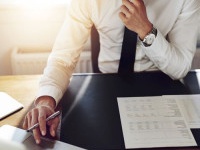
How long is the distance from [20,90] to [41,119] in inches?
10.8

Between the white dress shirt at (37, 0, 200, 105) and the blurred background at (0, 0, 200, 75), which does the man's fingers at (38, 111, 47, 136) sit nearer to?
the white dress shirt at (37, 0, 200, 105)

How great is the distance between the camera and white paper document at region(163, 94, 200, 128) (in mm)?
867

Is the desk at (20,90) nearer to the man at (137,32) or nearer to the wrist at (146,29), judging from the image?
the man at (137,32)

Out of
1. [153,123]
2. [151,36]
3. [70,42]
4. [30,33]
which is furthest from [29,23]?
[153,123]

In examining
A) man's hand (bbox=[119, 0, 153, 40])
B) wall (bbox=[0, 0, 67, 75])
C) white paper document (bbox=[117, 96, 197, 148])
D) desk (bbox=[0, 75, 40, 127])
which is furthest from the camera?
wall (bbox=[0, 0, 67, 75])

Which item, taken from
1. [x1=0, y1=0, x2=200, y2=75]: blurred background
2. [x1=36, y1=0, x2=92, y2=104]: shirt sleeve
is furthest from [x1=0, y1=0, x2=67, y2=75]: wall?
[x1=36, y1=0, x2=92, y2=104]: shirt sleeve

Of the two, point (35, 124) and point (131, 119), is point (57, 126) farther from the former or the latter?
point (131, 119)

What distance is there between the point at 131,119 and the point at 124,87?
195 millimetres

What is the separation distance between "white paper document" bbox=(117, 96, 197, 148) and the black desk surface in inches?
0.9

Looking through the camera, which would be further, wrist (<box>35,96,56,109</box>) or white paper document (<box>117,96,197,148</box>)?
wrist (<box>35,96,56,109</box>)

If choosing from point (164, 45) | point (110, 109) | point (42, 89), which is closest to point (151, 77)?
point (164, 45)

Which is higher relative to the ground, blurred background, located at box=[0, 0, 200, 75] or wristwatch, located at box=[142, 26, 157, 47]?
wristwatch, located at box=[142, 26, 157, 47]

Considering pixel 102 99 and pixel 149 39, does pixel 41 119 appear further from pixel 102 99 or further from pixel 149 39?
pixel 149 39

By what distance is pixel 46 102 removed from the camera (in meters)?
0.97
